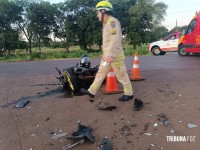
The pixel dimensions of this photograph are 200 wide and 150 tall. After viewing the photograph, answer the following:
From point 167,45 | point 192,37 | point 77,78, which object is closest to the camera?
point 77,78

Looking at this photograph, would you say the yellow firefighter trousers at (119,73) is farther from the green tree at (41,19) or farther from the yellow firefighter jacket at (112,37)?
the green tree at (41,19)

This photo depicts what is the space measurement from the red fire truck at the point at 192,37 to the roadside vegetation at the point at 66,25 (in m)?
28.2

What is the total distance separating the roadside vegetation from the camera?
4212 centimetres

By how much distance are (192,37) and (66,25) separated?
34665 mm

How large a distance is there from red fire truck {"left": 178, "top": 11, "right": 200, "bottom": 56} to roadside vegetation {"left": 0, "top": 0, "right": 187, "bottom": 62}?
28244 mm

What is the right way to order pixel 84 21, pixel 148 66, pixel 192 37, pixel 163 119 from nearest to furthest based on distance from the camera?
pixel 163 119
pixel 148 66
pixel 192 37
pixel 84 21

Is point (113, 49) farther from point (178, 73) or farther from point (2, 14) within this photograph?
point (2, 14)

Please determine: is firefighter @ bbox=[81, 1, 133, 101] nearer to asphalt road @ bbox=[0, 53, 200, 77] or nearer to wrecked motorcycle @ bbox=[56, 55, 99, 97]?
wrecked motorcycle @ bbox=[56, 55, 99, 97]

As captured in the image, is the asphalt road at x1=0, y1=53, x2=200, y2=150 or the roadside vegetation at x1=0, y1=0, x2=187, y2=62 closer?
the asphalt road at x1=0, y1=53, x2=200, y2=150

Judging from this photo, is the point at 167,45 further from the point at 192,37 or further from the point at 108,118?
the point at 108,118

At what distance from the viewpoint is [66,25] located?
44719 mm

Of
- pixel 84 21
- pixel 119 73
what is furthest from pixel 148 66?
pixel 84 21

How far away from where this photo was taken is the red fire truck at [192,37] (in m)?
12.2

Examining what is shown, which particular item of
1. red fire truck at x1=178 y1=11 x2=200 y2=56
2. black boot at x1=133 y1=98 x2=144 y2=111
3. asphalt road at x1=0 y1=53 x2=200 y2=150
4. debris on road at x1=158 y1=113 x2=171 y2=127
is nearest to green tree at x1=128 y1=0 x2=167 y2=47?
red fire truck at x1=178 y1=11 x2=200 y2=56
